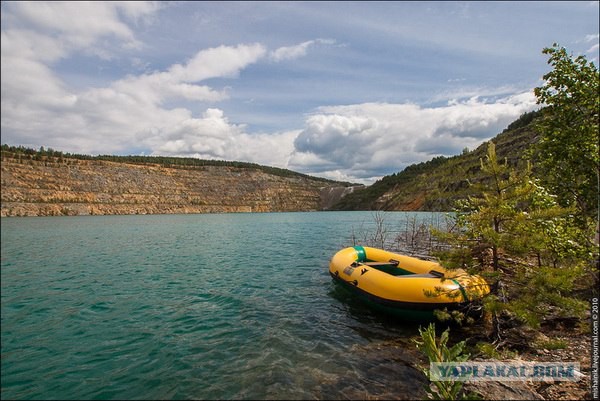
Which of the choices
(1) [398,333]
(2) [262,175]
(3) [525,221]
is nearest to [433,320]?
(1) [398,333]

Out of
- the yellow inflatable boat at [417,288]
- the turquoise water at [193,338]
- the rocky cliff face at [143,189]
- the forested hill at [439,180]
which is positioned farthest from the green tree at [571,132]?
the rocky cliff face at [143,189]

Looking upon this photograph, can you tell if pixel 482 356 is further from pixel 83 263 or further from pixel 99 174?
pixel 99 174

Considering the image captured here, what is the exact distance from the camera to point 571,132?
5578 mm

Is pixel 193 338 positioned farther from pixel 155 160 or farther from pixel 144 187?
pixel 155 160

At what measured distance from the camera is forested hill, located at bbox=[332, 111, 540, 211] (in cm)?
5368

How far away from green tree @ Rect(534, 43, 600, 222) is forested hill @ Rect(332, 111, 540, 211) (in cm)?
1596

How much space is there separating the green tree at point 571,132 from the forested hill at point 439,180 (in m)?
16.0

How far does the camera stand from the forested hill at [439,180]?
2113 inches

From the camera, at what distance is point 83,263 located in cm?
1594

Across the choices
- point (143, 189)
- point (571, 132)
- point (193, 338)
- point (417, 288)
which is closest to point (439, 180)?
point (417, 288)

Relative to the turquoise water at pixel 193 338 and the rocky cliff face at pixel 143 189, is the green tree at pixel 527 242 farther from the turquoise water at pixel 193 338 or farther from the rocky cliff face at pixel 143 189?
the rocky cliff face at pixel 143 189

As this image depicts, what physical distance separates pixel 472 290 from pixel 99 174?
99.9 metres

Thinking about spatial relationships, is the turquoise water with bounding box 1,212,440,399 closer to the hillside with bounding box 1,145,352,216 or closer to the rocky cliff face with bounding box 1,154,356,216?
the hillside with bounding box 1,145,352,216

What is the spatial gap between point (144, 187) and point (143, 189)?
90cm
